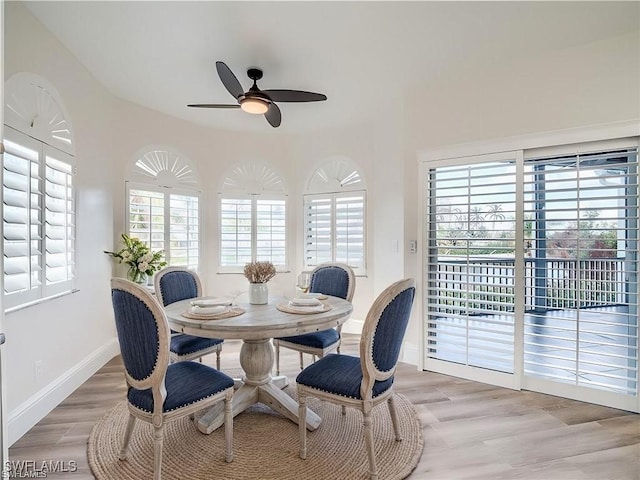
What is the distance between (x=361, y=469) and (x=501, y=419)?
1174 mm

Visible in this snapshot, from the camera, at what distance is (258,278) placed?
247 centimetres

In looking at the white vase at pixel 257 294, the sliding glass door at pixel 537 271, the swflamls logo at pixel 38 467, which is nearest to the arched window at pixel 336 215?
the sliding glass door at pixel 537 271

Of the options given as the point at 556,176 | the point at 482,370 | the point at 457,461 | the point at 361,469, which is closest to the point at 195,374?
the point at 361,469

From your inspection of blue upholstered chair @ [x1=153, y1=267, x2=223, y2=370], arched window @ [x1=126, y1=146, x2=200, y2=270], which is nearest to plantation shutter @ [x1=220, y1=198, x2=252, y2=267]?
arched window @ [x1=126, y1=146, x2=200, y2=270]

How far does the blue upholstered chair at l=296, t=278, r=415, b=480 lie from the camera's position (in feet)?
5.88

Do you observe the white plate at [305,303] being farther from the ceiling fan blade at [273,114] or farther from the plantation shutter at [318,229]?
the plantation shutter at [318,229]

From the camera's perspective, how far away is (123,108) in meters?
3.75

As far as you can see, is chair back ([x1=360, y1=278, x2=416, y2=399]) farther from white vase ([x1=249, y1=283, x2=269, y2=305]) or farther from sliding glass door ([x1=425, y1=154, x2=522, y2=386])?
sliding glass door ([x1=425, y1=154, x2=522, y2=386])

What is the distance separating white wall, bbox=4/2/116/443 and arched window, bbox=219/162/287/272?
57.8 inches

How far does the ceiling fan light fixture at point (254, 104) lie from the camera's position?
8.34 feet

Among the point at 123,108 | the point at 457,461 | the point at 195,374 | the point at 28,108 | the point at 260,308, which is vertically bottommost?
the point at 457,461

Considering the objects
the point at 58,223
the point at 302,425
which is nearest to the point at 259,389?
the point at 302,425

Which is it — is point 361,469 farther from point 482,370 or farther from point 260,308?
point 482,370

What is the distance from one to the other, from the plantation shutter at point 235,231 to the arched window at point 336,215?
2.77ft
